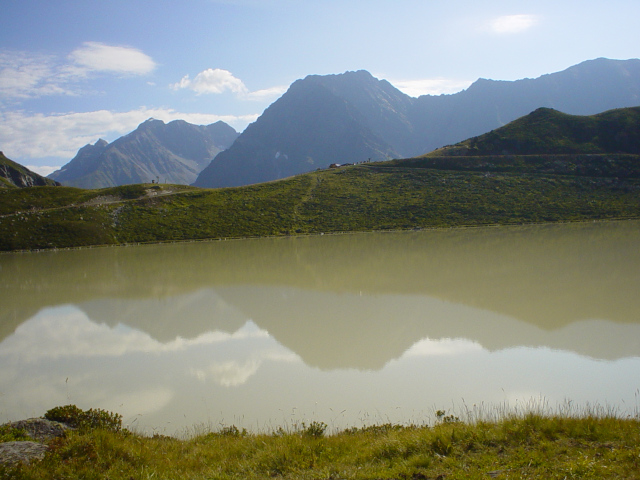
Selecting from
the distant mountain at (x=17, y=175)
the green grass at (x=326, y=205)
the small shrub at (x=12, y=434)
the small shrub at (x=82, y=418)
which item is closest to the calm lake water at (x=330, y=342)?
the small shrub at (x=82, y=418)

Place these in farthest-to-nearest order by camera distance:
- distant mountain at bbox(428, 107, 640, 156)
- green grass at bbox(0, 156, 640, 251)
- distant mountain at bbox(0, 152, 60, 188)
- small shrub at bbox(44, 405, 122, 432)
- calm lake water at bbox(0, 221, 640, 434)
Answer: distant mountain at bbox(0, 152, 60, 188) < distant mountain at bbox(428, 107, 640, 156) < green grass at bbox(0, 156, 640, 251) < calm lake water at bbox(0, 221, 640, 434) < small shrub at bbox(44, 405, 122, 432)

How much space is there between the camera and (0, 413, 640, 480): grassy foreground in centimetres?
714

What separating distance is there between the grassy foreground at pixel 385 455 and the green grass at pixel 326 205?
75.0m

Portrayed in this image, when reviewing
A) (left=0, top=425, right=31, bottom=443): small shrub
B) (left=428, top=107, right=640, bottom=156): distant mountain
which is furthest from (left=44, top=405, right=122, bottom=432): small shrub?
(left=428, top=107, right=640, bottom=156): distant mountain

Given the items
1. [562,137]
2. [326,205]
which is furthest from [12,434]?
[562,137]

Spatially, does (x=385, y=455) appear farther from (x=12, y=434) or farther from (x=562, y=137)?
(x=562, y=137)

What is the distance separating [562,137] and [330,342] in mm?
128059

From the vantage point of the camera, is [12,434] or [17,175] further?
[17,175]

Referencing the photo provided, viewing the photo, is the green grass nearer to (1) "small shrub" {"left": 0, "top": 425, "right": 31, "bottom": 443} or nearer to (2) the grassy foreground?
(1) "small shrub" {"left": 0, "top": 425, "right": 31, "bottom": 443}

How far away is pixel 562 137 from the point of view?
118750 millimetres

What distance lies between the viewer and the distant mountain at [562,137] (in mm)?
112625

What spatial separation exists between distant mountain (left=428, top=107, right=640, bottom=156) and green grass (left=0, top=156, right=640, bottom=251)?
8906mm

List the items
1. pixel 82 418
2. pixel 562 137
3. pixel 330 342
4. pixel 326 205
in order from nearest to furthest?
pixel 82 418
pixel 330 342
pixel 326 205
pixel 562 137

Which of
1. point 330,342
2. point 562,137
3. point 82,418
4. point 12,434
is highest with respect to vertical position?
point 562,137
